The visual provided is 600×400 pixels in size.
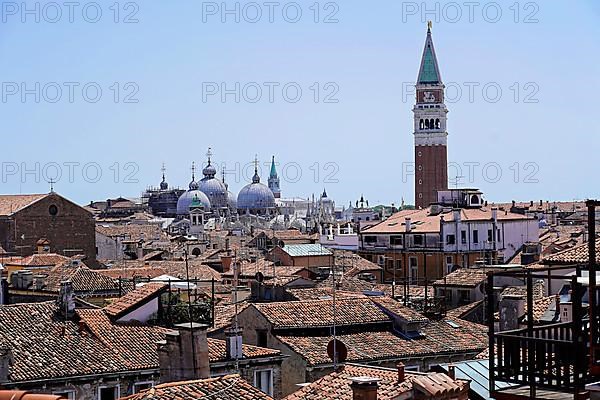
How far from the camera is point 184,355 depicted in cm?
1315

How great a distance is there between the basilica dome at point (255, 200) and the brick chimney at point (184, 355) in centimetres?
13275

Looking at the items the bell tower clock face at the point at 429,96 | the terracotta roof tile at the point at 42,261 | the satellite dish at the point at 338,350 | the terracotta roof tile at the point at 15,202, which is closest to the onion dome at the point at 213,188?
the bell tower clock face at the point at 429,96

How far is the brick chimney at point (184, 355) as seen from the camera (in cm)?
1308

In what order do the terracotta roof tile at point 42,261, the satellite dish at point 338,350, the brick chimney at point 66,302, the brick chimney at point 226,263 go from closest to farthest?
the satellite dish at point 338,350
the brick chimney at point 66,302
the terracotta roof tile at point 42,261
the brick chimney at point 226,263

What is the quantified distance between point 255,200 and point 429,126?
49637mm

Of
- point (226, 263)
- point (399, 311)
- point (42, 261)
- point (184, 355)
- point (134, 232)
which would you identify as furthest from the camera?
point (134, 232)

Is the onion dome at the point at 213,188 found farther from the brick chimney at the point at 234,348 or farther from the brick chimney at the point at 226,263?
the brick chimney at the point at 234,348

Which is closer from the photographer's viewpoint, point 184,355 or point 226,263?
point 184,355

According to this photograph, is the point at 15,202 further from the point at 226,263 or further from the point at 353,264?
the point at 353,264

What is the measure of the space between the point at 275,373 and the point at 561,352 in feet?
38.9

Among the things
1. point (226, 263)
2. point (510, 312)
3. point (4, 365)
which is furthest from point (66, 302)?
point (226, 263)

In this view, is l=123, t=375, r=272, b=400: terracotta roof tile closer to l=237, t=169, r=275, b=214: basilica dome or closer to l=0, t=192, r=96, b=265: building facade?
l=0, t=192, r=96, b=265: building facade

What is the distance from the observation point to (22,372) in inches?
618

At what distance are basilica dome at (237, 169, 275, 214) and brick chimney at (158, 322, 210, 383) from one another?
5226 inches
